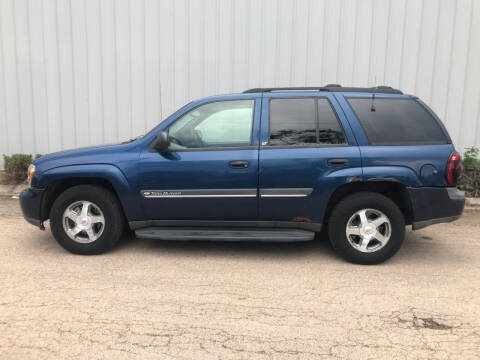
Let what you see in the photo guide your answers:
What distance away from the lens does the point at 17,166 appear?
7930 mm

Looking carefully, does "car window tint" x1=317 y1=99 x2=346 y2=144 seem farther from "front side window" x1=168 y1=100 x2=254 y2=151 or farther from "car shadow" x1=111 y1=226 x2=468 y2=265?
"car shadow" x1=111 y1=226 x2=468 y2=265

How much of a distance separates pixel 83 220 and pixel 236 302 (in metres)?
2.04

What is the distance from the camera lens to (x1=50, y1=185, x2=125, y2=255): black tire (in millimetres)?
4527

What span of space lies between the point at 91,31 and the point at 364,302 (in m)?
7.03

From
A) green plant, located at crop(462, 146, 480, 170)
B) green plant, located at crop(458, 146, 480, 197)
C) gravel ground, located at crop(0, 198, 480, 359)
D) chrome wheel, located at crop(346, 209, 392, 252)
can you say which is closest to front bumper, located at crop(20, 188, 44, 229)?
gravel ground, located at crop(0, 198, 480, 359)

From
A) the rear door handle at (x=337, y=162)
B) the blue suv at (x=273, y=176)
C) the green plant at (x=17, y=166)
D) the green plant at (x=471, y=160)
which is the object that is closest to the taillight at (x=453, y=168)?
the blue suv at (x=273, y=176)

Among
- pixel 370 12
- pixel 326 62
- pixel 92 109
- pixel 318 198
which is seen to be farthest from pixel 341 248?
pixel 92 109

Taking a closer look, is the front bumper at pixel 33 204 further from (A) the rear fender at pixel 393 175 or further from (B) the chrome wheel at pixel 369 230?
(A) the rear fender at pixel 393 175

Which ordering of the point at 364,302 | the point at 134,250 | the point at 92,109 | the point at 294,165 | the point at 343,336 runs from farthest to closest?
the point at 92,109 < the point at 134,250 < the point at 294,165 < the point at 364,302 < the point at 343,336

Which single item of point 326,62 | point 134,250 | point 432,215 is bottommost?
point 134,250

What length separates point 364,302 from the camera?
11.7 ft

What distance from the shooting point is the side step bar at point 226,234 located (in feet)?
14.3

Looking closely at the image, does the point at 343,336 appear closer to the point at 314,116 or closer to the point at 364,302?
the point at 364,302

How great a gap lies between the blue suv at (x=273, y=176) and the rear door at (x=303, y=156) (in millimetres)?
10
